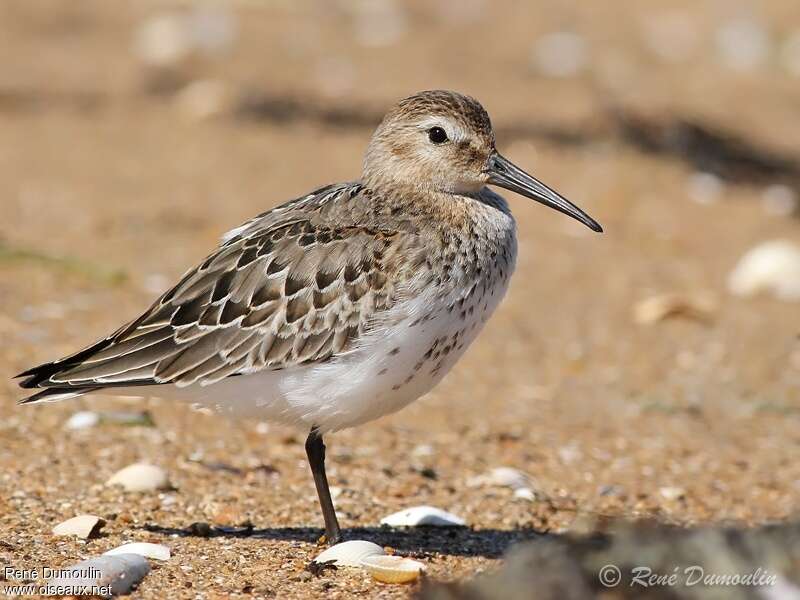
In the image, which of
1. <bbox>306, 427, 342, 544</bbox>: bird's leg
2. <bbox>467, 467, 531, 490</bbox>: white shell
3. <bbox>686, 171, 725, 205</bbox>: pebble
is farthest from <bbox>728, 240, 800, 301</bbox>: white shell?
<bbox>306, 427, 342, 544</bbox>: bird's leg

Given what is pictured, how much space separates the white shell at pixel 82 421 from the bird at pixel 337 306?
1.13m

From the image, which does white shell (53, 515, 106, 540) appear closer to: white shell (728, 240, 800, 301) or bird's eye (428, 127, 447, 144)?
bird's eye (428, 127, 447, 144)

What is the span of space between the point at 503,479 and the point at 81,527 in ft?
6.70

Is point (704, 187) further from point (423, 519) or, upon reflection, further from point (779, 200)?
point (423, 519)

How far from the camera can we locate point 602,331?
8.59m

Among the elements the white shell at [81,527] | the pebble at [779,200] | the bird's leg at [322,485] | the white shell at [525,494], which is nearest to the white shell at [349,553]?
the bird's leg at [322,485]

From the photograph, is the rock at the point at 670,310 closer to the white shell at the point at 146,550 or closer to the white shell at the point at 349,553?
the white shell at the point at 349,553

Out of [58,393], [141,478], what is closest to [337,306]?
[58,393]

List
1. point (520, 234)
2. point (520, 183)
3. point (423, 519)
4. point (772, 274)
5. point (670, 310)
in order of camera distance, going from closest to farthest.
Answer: point (423, 519) → point (520, 183) → point (670, 310) → point (772, 274) → point (520, 234)

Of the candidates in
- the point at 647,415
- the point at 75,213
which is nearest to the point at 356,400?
the point at 647,415

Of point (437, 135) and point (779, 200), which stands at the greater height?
point (779, 200)

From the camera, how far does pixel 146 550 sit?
15.8 ft

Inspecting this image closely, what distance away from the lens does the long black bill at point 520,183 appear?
5609 mm

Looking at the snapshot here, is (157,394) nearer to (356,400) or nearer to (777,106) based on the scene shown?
(356,400)
